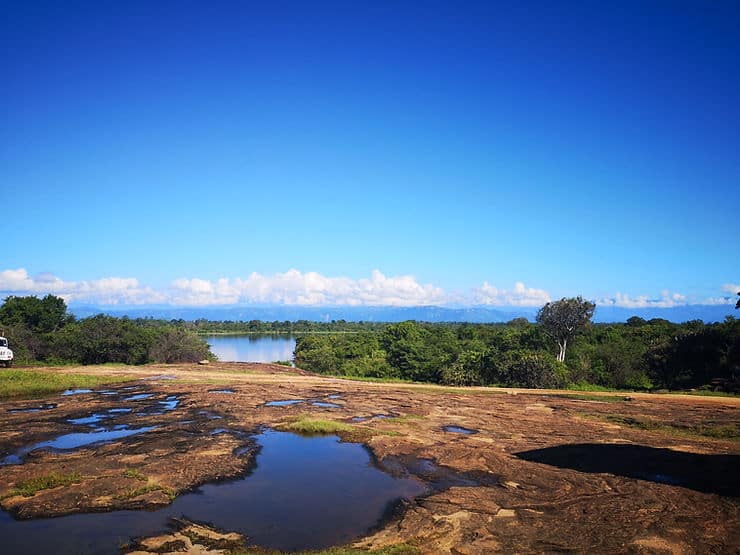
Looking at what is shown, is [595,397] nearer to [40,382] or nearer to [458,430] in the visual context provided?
[458,430]

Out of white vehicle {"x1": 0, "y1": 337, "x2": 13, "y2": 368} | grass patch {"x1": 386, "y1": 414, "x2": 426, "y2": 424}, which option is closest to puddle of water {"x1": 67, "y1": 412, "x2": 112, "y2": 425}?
grass patch {"x1": 386, "y1": 414, "x2": 426, "y2": 424}

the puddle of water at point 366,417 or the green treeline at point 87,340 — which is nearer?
the puddle of water at point 366,417

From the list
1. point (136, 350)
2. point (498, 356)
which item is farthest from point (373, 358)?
point (136, 350)

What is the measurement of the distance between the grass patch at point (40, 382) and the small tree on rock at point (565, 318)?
4160 centimetres

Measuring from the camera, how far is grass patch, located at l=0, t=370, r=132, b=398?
86.8 feet

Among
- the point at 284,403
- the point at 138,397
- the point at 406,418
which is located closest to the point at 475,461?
the point at 406,418

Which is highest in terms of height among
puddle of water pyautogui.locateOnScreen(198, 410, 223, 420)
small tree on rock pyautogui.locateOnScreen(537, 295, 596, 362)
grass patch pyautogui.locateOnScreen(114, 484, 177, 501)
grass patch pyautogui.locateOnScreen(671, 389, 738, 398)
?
small tree on rock pyautogui.locateOnScreen(537, 295, 596, 362)

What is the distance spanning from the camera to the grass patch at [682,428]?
1867 cm

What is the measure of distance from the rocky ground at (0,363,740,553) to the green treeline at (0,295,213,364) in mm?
19476

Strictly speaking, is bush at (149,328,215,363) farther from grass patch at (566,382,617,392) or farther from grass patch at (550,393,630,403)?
grass patch at (550,393,630,403)

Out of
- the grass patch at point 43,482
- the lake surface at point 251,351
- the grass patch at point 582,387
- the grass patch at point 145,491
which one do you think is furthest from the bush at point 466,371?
the lake surface at point 251,351

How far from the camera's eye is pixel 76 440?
1688 cm

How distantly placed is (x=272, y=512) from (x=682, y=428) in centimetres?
1751

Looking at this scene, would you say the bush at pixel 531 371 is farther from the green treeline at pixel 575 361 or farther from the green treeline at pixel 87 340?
the green treeline at pixel 87 340
